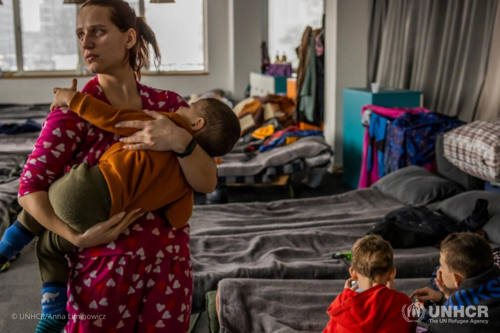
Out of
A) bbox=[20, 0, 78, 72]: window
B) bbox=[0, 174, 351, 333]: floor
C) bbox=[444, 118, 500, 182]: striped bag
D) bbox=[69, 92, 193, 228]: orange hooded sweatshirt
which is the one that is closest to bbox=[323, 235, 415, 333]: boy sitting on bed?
bbox=[69, 92, 193, 228]: orange hooded sweatshirt

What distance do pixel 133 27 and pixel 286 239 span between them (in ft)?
6.26

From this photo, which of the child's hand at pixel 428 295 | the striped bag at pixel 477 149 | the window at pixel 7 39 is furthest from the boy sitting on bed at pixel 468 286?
the window at pixel 7 39

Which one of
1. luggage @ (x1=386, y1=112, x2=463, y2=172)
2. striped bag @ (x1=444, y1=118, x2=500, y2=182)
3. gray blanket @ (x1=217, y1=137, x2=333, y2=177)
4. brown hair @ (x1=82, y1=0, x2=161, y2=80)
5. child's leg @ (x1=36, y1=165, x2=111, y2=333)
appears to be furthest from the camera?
gray blanket @ (x1=217, y1=137, x2=333, y2=177)

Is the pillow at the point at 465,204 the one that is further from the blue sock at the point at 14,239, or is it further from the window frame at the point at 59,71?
the window frame at the point at 59,71

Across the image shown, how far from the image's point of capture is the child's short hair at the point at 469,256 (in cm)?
165

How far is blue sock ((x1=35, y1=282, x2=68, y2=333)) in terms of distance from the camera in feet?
4.17

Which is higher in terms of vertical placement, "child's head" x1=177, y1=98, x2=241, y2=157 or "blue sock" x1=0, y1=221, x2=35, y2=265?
"child's head" x1=177, y1=98, x2=241, y2=157

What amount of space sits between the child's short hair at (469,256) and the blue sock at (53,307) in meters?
1.13

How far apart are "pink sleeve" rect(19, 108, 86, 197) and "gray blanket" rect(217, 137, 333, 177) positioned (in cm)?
342

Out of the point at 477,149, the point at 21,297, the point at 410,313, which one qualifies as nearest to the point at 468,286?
the point at 410,313

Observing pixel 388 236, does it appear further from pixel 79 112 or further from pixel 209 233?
pixel 79 112

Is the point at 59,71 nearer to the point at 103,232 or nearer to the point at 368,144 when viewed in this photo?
the point at 368,144

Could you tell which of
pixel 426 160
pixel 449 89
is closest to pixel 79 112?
pixel 426 160

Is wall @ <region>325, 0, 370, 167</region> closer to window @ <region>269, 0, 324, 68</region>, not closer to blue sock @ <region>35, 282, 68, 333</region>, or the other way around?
window @ <region>269, 0, 324, 68</region>
